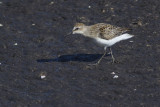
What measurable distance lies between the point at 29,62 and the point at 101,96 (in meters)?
3.10

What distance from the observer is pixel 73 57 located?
46.5ft

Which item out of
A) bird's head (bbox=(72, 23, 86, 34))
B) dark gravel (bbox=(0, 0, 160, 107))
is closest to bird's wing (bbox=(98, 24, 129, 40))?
bird's head (bbox=(72, 23, 86, 34))

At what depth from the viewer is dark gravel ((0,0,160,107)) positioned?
468 inches

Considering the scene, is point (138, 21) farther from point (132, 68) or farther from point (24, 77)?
point (24, 77)

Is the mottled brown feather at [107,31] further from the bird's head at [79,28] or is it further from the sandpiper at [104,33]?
the bird's head at [79,28]

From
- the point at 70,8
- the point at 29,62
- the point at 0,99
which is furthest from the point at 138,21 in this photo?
the point at 0,99

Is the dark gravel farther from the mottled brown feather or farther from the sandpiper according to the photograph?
the mottled brown feather

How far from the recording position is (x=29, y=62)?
13.9 meters

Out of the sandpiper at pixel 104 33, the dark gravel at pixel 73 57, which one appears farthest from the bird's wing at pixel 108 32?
the dark gravel at pixel 73 57

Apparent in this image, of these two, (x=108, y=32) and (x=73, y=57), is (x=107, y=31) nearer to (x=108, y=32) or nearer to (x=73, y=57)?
(x=108, y=32)

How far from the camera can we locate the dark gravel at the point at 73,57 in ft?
39.0

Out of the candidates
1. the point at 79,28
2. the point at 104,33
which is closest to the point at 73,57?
the point at 79,28

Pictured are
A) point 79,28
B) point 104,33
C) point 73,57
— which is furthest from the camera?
point 73,57

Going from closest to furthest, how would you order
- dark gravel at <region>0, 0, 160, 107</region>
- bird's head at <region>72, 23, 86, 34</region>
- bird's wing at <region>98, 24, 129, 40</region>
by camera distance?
dark gravel at <region>0, 0, 160, 107</region>
bird's wing at <region>98, 24, 129, 40</region>
bird's head at <region>72, 23, 86, 34</region>
